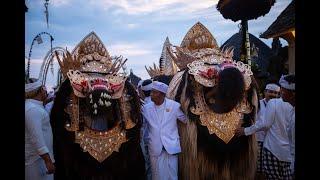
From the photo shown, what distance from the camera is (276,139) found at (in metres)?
5.52

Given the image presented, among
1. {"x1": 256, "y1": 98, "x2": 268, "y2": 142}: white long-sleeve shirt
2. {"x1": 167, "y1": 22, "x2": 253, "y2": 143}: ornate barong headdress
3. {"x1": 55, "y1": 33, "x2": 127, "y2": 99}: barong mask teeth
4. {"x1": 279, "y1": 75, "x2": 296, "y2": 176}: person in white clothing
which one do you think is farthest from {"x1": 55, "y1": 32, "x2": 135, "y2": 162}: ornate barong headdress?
{"x1": 279, "y1": 75, "x2": 296, "y2": 176}: person in white clothing

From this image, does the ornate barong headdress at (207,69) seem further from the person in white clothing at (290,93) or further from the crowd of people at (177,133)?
the person in white clothing at (290,93)

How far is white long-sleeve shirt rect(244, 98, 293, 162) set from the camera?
5473 mm

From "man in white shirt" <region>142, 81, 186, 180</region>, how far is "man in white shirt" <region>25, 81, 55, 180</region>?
1.30 metres

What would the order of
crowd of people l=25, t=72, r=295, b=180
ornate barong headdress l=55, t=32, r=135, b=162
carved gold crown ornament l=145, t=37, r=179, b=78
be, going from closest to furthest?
ornate barong headdress l=55, t=32, r=135, b=162
crowd of people l=25, t=72, r=295, b=180
carved gold crown ornament l=145, t=37, r=179, b=78

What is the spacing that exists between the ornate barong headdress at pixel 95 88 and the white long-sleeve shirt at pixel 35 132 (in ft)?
1.72

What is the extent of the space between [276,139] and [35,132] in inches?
108

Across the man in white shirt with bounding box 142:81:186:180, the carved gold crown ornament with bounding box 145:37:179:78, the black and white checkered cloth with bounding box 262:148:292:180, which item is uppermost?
the carved gold crown ornament with bounding box 145:37:179:78

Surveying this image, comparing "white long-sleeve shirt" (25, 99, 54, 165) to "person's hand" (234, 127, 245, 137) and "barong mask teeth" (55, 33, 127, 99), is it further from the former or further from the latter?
"person's hand" (234, 127, 245, 137)

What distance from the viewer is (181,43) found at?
6250mm

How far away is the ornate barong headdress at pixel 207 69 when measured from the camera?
19.0 ft
